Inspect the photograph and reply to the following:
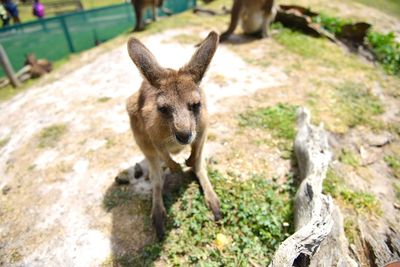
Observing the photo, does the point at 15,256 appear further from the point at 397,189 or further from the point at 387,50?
the point at 387,50

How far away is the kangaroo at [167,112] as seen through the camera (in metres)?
2.39

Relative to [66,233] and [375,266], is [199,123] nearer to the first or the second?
[66,233]

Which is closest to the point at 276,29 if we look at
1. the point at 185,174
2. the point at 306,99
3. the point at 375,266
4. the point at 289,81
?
the point at 289,81

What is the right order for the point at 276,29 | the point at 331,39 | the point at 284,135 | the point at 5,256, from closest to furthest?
the point at 5,256 < the point at 284,135 < the point at 331,39 < the point at 276,29

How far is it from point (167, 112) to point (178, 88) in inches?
8.4

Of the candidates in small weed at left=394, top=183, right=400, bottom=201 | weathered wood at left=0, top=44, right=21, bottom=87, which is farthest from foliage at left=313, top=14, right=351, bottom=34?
weathered wood at left=0, top=44, right=21, bottom=87

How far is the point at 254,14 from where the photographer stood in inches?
287

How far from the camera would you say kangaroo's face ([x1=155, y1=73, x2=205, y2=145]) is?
7.49 ft

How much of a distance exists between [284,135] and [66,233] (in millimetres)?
2775

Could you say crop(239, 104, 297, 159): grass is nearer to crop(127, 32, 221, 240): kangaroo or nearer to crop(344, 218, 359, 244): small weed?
crop(344, 218, 359, 244): small weed

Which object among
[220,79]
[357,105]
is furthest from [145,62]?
[357,105]

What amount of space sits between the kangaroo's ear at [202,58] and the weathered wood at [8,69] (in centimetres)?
674

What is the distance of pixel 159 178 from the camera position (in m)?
3.05

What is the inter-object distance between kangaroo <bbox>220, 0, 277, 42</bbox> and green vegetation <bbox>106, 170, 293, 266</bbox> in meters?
5.10
